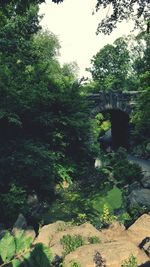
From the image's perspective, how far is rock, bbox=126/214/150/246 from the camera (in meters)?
10.5

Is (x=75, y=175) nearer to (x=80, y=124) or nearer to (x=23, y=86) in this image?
(x=80, y=124)

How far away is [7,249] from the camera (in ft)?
8.59

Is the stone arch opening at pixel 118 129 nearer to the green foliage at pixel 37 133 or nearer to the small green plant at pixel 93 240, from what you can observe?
the green foliage at pixel 37 133

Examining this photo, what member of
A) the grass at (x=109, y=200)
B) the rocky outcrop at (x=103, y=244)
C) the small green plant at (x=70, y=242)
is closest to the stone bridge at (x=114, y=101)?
the grass at (x=109, y=200)

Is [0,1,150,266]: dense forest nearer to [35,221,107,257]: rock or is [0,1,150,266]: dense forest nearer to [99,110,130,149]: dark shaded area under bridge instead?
[35,221,107,257]: rock

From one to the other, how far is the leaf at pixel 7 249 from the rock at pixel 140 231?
8.23m

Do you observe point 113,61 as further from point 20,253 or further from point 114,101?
point 20,253

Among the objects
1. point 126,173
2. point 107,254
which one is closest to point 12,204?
point 107,254

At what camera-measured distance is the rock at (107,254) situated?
8.48 m

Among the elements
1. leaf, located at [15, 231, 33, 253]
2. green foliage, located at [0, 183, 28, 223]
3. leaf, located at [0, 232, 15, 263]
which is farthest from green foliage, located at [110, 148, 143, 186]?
leaf, located at [0, 232, 15, 263]

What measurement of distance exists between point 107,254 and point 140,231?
8.13 ft

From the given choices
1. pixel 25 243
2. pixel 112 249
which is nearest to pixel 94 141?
pixel 112 249

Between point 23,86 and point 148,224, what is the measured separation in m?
8.52

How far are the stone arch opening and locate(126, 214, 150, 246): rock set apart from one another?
68.4 ft
